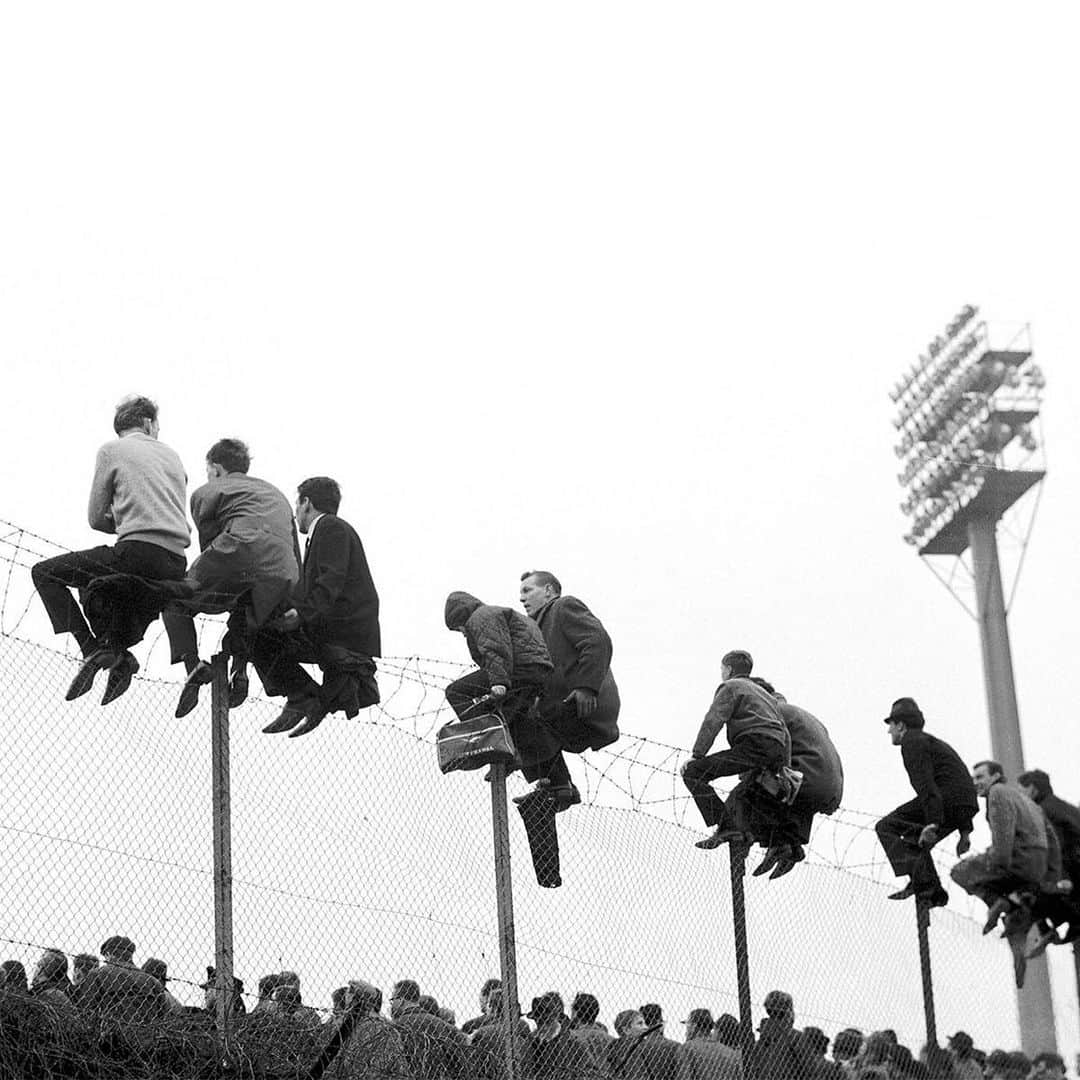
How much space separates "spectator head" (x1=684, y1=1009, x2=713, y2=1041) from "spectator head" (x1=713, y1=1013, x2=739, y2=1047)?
0.04 metres

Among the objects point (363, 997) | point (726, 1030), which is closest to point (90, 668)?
point (363, 997)

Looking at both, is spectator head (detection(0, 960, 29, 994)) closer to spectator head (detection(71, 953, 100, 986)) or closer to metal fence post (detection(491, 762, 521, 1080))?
spectator head (detection(71, 953, 100, 986))

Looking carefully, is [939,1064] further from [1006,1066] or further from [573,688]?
[573,688]

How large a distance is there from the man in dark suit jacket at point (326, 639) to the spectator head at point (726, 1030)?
2910 mm

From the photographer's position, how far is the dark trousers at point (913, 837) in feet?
45.5

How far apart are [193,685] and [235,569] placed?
591 mm

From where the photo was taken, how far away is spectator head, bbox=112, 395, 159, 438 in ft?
34.6

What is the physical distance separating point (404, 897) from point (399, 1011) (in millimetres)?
534

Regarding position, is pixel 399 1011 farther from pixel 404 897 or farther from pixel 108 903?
pixel 108 903

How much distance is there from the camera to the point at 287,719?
34.4 ft

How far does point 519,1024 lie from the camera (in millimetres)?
10672

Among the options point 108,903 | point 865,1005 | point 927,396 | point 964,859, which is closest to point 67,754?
point 108,903

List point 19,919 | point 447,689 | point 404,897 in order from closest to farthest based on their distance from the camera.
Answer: point 19,919, point 404,897, point 447,689

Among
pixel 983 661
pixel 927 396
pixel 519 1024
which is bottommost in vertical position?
pixel 519 1024
